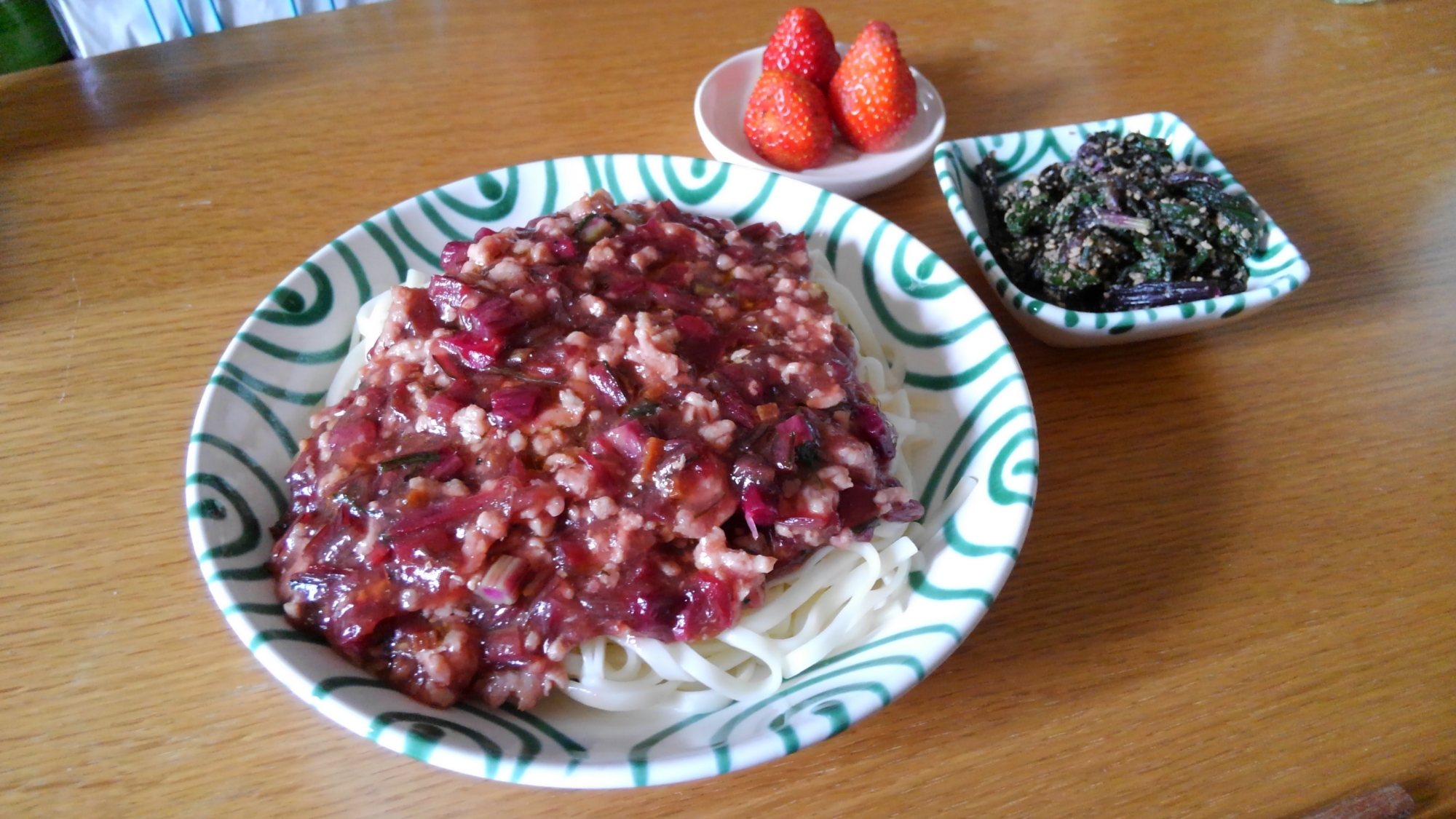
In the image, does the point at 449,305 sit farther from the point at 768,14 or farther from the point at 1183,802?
the point at 768,14

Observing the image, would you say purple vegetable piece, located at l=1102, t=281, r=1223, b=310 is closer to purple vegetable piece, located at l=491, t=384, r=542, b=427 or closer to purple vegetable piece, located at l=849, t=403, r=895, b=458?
purple vegetable piece, located at l=849, t=403, r=895, b=458

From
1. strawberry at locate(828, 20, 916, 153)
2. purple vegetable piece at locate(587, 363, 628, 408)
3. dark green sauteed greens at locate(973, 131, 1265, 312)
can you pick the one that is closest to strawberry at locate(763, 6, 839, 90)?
strawberry at locate(828, 20, 916, 153)

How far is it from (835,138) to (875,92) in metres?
0.30

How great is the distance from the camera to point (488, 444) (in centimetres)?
213

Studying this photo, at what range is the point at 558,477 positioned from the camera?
6.75 ft

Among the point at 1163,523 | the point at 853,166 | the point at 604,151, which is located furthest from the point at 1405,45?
the point at 604,151

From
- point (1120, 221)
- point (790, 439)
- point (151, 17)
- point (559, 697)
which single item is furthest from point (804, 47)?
point (151, 17)

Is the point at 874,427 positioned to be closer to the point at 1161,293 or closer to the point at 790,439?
the point at 790,439

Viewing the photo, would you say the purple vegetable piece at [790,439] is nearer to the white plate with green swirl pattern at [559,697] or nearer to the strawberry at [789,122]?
the white plate with green swirl pattern at [559,697]

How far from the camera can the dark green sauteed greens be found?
9.57 ft

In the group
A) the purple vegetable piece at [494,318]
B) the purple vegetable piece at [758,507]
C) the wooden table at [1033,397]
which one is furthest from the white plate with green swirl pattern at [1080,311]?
the purple vegetable piece at [494,318]

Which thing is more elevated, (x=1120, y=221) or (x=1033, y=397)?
(x=1120, y=221)

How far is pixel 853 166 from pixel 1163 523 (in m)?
1.89

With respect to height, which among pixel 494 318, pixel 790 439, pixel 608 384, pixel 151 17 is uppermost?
pixel 151 17
